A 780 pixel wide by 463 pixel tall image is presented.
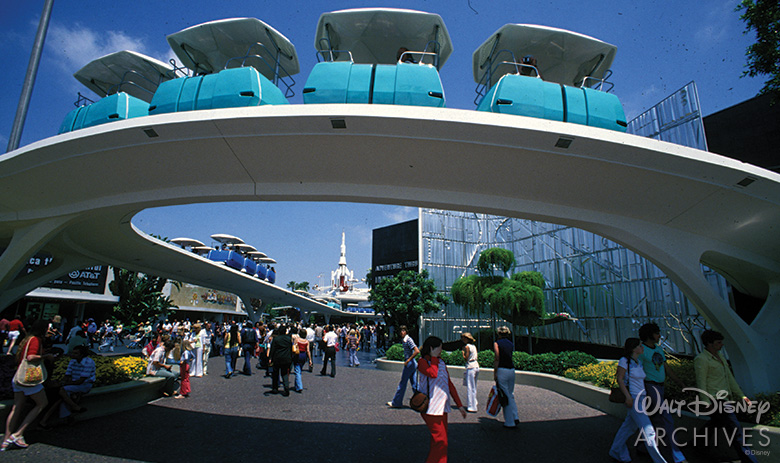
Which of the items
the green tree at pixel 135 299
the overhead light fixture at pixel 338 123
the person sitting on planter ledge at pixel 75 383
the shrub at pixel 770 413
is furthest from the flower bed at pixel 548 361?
the green tree at pixel 135 299

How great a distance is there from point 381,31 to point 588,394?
31.2ft

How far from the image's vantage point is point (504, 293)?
62.1ft

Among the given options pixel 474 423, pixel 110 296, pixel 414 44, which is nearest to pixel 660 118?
pixel 414 44

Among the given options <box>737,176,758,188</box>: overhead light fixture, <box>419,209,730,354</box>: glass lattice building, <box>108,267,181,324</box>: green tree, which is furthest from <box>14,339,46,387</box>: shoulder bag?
<box>108,267,181,324</box>: green tree

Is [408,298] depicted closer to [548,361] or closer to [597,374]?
[548,361]

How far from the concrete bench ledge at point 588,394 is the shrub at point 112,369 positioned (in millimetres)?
10444

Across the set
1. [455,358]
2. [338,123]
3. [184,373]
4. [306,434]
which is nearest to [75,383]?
[184,373]

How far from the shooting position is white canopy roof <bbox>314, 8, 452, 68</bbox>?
6.91 metres

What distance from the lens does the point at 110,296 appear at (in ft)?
101

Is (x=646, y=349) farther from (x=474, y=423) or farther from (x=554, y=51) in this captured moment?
(x=554, y=51)

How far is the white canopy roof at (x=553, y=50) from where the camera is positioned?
7.00m

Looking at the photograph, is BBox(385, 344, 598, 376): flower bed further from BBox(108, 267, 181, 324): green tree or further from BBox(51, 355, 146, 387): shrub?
BBox(108, 267, 181, 324): green tree

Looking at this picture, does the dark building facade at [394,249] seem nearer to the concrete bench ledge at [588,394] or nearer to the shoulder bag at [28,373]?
the concrete bench ledge at [588,394]

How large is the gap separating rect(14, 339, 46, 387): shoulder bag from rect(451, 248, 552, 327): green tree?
1713 cm
